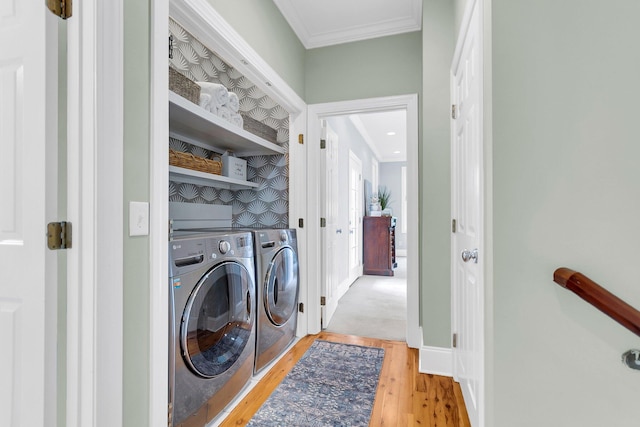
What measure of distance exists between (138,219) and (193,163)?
1.04m

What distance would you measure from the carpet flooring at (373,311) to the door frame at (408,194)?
0.32m

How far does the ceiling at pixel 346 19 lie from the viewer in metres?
2.43

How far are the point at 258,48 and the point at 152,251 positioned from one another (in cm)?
157

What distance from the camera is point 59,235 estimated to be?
96 centimetres

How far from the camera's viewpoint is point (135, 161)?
1.10m

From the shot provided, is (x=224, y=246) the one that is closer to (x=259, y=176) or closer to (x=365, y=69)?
(x=259, y=176)

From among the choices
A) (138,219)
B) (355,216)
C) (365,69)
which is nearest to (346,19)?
(365,69)

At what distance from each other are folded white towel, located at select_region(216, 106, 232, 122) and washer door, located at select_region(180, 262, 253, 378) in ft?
3.30

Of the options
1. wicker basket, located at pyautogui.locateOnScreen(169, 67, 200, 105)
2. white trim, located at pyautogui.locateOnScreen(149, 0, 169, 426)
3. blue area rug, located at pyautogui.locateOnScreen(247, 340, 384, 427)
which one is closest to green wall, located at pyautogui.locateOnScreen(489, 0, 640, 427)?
blue area rug, located at pyautogui.locateOnScreen(247, 340, 384, 427)

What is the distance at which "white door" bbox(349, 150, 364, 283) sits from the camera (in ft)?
16.5

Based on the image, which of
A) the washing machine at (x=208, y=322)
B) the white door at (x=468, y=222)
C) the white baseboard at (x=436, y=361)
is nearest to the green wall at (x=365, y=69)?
the white door at (x=468, y=222)

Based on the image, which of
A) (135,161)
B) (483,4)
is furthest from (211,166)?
(483,4)

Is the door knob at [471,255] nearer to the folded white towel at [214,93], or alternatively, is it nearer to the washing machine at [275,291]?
the washing machine at [275,291]

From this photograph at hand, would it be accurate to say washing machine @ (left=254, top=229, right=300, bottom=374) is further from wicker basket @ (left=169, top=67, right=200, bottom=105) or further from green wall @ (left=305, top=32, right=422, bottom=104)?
green wall @ (left=305, top=32, right=422, bottom=104)
